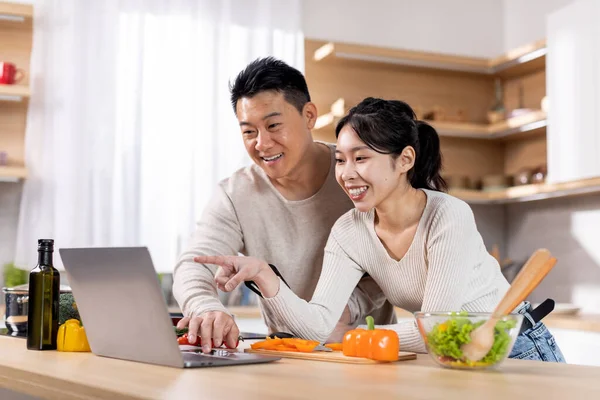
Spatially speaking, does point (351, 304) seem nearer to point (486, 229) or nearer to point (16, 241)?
point (16, 241)

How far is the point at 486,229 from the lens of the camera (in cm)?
507

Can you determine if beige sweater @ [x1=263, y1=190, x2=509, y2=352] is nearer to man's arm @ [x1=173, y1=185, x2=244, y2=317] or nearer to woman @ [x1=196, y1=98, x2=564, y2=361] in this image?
woman @ [x1=196, y1=98, x2=564, y2=361]

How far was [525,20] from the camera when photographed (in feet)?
16.6

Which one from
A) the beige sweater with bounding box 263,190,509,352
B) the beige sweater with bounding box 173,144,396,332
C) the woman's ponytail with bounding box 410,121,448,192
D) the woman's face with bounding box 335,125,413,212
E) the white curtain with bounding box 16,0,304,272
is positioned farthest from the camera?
the white curtain with bounding box 16,0,304,272

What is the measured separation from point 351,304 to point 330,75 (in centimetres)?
275

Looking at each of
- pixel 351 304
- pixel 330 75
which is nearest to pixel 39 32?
pixel 330 75

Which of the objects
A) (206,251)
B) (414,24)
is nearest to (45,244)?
(206,251)

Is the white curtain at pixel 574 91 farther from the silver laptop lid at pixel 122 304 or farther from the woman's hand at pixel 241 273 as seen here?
the silver laptop lid at pixel 122 304

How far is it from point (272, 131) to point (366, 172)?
384 millimetres

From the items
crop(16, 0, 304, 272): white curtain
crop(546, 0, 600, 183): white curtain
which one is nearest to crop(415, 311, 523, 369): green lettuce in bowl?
crop(546, 0, 600, 183): white curtain

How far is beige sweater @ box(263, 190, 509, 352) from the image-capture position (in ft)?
5.83

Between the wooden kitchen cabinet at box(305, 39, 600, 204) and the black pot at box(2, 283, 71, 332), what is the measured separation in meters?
2.55

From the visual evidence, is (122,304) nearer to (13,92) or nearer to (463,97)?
(13,92)

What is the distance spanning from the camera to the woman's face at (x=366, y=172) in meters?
1.92
